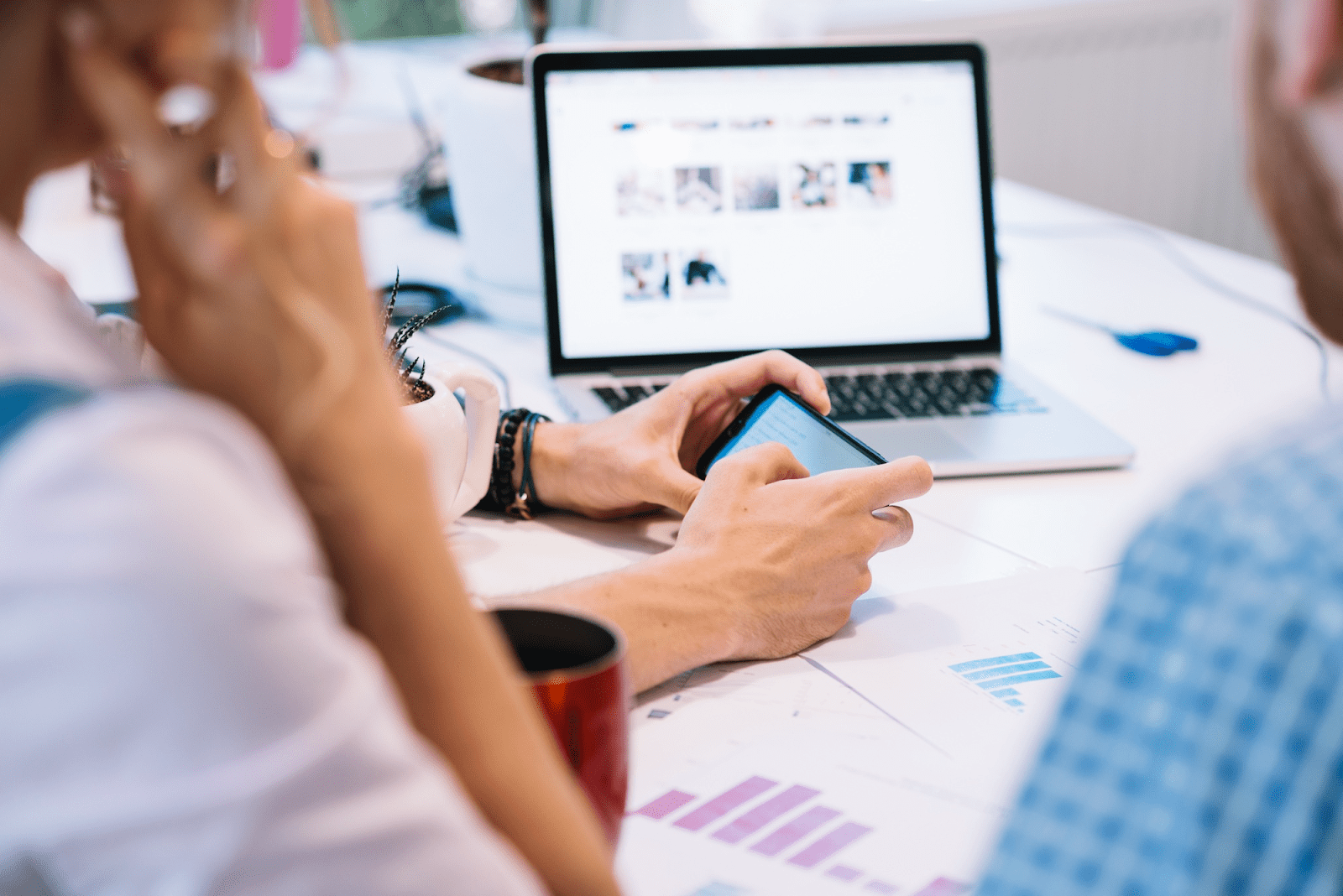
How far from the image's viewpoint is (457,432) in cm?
83

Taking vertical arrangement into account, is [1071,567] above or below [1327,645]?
below

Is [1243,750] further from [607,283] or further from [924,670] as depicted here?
[607,283]

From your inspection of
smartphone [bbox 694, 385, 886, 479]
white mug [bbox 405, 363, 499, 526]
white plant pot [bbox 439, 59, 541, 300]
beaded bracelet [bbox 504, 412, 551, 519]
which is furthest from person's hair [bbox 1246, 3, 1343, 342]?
white plant pot [bbox 439, 59, 541, 300]

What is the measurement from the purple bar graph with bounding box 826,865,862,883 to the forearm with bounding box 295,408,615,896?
7.2 inches

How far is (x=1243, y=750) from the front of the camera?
0.35 meters

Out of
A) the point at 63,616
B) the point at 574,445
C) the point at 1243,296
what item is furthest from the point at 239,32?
the point at 1243,296

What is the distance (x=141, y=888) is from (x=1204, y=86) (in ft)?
10.3

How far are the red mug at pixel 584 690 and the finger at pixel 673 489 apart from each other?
379mm

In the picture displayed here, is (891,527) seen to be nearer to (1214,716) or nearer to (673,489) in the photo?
(673,489)

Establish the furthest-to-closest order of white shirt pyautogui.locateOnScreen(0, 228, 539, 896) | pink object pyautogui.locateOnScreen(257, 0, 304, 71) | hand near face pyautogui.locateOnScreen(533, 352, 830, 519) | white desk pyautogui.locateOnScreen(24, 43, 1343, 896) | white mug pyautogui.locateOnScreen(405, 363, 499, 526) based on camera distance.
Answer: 1. pink object pyautogui.locateOnScreen(257, 0, 304, 71)
2. hand near face pyautogui.locateOnScreen(533, 352, 830, 519)
3. white mug pyautogui.locateOnScreen(405, 363, 499, 526)
4. white desk pyautogui.locateOnScreen(24, 43, 1343, 896)
5. white shirt pyautogui.locateOnScreen(0, 228, 539, 896)

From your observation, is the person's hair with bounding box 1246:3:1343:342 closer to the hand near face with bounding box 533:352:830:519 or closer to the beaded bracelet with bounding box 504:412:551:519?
the hand near face with bounding box 533:352:830:519

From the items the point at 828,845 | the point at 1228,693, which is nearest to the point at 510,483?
the point at 828,845

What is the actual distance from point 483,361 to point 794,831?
31.6 inches

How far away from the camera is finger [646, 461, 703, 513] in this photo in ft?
2.95
